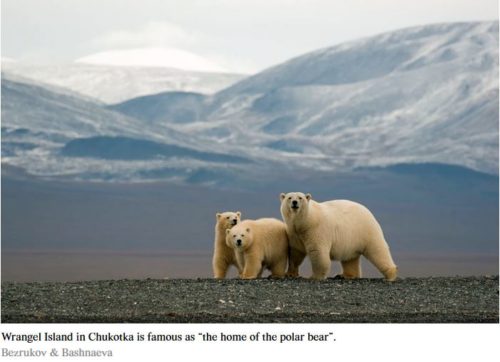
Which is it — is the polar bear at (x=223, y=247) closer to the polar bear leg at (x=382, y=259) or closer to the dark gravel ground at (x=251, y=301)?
the dark gravel ground at (x=251, y=301)

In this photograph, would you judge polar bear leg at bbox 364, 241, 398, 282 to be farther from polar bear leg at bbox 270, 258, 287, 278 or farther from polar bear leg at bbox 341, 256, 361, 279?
polar bear leg at bbox 270, 258, 287, 278

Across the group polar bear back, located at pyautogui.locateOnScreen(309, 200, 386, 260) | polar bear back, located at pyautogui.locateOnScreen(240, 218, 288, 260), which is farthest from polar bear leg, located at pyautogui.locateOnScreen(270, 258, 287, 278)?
polar bear back, located at pyautogui.locateOnScreen(309, 200, 386, 260)

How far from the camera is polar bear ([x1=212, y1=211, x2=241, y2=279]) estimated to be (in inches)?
525

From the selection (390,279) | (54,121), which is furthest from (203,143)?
(390,279)

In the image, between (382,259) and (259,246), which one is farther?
(382,259)

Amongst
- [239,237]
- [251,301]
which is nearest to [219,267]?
[239,237]

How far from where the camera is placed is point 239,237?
12.6 m

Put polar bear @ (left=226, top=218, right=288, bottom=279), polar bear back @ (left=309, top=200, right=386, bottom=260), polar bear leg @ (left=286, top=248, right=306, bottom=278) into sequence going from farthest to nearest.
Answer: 1. polar bear leg @ (left=286, top=248, right=306, bottom=278)
2. polar bear back @ (left=309, top=200, right=386, bottom=260)
3. polar bear @ (left=226, top=218, right=288, bottom=279)

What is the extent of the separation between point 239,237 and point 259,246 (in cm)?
42

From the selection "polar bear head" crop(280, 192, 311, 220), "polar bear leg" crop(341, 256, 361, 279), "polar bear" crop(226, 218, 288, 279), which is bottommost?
"polar bear leg" crop(341, 256, 361, 279)

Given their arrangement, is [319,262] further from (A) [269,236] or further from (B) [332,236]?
(A) [269,236]

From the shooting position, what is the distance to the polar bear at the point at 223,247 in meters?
13.3

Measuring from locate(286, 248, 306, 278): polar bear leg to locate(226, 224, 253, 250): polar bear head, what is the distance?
839 millimetres
